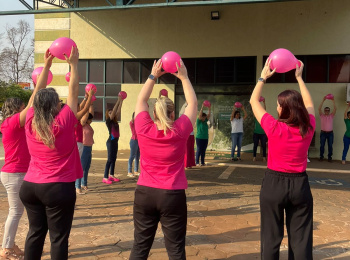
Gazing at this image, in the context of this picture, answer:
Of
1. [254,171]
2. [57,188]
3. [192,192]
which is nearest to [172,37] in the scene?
[254,171]

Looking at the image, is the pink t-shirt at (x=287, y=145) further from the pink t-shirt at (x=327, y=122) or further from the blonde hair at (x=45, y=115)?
the pink t-shirt at (x=327, y=122)

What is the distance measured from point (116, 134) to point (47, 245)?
11.3ft

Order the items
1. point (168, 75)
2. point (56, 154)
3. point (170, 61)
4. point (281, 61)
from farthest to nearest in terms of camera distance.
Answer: point (168, 75) → point (281, 61) → point (170, 61) → point (56, 154)

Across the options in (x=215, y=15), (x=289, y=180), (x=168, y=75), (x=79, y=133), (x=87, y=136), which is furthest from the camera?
(x=168, y=75)

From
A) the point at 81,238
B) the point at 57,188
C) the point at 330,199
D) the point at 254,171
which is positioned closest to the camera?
the point at 57,188

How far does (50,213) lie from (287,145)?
2.06 m

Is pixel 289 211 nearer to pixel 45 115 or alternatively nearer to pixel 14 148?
pixel 45 115

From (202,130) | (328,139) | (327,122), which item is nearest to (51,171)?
(202,130)

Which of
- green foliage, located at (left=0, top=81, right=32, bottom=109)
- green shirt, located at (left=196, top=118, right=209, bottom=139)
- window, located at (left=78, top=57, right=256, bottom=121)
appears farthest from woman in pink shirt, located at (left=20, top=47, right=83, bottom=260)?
green foliage, located at (left=0, top=81, right=32, bottom=109)

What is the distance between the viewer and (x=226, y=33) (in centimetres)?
1227

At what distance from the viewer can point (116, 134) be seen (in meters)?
7.04

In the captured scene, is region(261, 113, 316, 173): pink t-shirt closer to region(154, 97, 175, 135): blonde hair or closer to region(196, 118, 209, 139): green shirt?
region(154, 97, 175, 135): blonde hair

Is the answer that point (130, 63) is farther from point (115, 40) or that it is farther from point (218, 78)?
point (218, 78)

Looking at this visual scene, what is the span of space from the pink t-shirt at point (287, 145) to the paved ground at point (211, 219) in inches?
56.7
